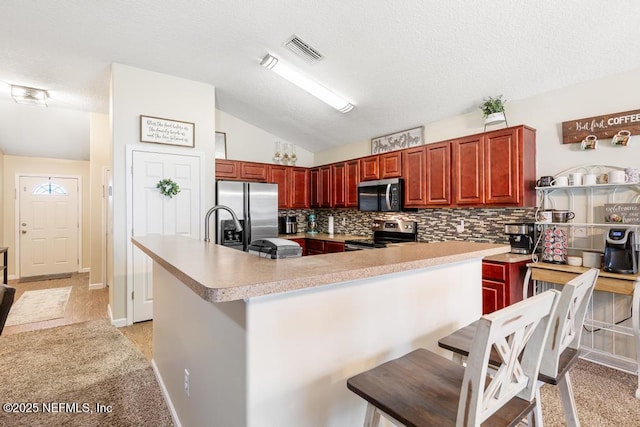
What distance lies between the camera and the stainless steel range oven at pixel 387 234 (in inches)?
163

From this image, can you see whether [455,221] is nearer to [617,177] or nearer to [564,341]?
[617,177]

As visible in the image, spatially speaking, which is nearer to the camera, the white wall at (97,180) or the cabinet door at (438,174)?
the cabinet door at (438,174)

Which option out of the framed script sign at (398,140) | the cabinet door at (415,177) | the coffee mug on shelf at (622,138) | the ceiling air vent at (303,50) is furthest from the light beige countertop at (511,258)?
the ceiling air vent at (303,50)

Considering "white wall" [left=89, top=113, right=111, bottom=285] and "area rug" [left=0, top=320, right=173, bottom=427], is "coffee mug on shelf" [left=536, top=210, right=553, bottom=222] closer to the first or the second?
"area rug" [left=0, top=320, right=173, bottom=427]

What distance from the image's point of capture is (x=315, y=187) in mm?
5418

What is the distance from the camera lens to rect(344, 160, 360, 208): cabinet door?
461cm

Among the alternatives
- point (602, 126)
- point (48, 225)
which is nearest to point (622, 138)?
point (602, 126)

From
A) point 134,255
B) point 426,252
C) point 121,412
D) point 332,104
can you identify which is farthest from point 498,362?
point 134,255

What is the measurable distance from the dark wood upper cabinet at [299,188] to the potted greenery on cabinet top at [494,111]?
9.79 ft

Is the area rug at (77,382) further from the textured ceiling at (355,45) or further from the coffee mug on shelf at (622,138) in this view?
the coffee mug on shelf at (622,138)

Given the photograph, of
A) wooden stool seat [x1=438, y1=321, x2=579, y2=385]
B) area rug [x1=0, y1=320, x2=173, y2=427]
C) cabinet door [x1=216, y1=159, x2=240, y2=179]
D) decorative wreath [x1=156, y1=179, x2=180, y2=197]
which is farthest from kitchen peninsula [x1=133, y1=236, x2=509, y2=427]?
cabinet door [x1=216, y1=159, x2=240, y2=179]

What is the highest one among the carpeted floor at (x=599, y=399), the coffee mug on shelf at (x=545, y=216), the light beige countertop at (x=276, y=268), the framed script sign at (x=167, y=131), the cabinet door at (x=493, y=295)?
the framed script sign at (x=167, y=131)

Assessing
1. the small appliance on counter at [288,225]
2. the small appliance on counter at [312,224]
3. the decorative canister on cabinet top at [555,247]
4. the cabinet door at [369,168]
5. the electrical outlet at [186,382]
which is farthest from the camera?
the small appliance on counter at [312,224]

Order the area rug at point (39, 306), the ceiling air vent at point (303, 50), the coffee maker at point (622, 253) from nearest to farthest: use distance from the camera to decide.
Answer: the coffee maker at point (622, 253)
the ceiling air vent at point (303, 50)
the area rug at point (39, 306)
